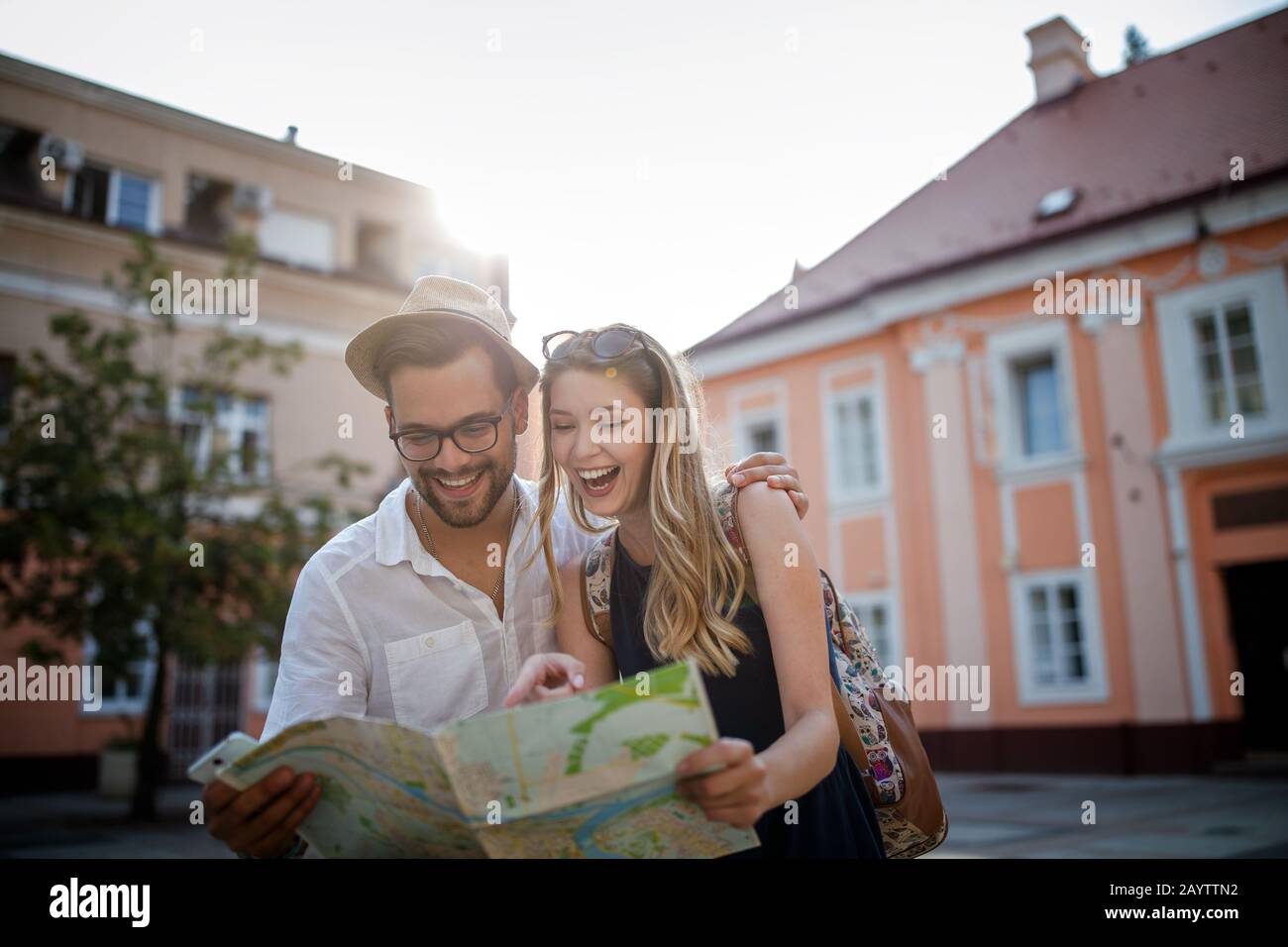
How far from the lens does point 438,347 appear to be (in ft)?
7.26

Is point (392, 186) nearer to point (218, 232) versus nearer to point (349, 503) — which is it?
point (218, 232)

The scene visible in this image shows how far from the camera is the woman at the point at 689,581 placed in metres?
1.67

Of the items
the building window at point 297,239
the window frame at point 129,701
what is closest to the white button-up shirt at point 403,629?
the window frame at point 129,701

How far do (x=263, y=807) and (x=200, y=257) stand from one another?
19.7 m

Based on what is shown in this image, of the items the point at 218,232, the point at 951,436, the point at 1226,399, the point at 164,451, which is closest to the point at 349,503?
the point at 218,232

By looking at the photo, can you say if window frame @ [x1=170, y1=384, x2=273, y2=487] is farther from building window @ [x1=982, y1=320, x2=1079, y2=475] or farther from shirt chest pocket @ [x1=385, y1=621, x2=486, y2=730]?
shirt chest pocket @ [x1=385, y1=621, x2=486, y2=730]

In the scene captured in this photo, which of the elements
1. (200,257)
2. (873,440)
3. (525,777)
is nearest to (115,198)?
(200,257)

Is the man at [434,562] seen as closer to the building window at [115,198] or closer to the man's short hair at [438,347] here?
the man's short hair at [438,347]

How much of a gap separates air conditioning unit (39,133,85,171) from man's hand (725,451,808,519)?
19.4 metres

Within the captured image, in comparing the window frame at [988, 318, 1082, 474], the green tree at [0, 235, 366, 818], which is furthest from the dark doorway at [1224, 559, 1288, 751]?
the green tree at [0, 235, 366, 818]

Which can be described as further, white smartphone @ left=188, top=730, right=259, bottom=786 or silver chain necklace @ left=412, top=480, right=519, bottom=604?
silver chain necklace @ left=412, top=480, right=519, bottom=604

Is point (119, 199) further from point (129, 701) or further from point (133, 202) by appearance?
point (129, 701)

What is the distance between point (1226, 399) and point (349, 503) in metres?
14.9

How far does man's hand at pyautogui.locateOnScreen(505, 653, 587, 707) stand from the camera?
4.88ft
